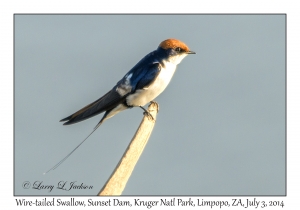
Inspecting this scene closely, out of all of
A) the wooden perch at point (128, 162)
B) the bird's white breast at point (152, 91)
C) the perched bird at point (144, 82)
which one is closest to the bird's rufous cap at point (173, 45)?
the perched bird at point (144, 82)

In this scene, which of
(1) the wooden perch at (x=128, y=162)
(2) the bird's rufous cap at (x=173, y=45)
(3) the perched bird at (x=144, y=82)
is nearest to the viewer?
(1) the wooden perch at (x=128, y=162)

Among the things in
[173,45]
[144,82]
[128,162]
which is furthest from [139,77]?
[128,162]

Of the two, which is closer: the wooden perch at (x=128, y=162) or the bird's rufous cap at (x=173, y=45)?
the wooden perch at (x=128, y=162)

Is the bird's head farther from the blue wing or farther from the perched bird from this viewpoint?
the blue wing

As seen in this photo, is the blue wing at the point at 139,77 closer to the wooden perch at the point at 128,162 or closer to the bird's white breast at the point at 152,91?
the bird's white breast at the point at 152,91

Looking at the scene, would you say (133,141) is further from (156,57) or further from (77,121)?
(156,57)

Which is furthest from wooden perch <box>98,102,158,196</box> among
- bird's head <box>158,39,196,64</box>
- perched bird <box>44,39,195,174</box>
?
bird's head <box>158,39,196,64</box>
